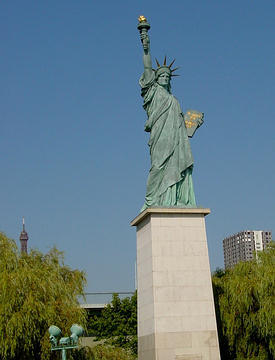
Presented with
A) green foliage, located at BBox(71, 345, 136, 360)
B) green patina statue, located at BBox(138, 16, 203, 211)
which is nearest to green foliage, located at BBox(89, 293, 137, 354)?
green foliage, located at BBox(71, 345, 136, 360)

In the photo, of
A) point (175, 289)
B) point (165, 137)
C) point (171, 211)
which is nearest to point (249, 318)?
point (175, 289)

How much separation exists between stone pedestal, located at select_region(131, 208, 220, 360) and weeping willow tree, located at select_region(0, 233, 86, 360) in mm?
2611

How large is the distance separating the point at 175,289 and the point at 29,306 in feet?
13.7

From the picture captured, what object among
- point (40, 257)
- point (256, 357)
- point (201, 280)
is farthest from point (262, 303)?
point (40, 257)

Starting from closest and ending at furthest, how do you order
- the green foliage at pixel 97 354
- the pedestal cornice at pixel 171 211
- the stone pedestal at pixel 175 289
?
the stone pedestal at pixel 175 289
the pedestal cornice at pixel 171 211
the green foliage at pixel 97 354

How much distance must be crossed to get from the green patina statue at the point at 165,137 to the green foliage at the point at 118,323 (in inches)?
474

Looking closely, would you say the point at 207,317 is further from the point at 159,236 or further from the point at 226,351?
the point at 226,351

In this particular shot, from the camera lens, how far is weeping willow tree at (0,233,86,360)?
1583 centimetres

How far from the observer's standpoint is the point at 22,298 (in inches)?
645

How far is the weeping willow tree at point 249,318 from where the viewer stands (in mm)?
18547

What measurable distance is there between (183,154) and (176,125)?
2.90 ft

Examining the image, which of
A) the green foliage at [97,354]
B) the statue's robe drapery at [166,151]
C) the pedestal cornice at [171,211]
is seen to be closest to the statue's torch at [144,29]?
the statue's robe drapery at [166,151]

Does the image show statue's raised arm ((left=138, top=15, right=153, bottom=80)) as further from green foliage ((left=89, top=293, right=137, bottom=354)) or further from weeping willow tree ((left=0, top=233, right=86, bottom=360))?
green foliage ((left=89, top=293, right=137, bottom=354))

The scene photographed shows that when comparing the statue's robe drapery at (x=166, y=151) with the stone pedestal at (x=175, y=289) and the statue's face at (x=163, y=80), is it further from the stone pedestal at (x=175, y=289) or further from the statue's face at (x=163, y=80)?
the stone pedestal at (x=175, y=289)
